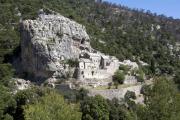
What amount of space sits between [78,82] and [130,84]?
10.5 meters

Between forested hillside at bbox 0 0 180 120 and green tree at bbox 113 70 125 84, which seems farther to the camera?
green tree at bbox 113 70 125 84

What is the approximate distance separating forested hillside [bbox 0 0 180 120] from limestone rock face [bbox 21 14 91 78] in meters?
4.47

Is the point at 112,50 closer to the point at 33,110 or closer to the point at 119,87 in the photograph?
the point at 119,87

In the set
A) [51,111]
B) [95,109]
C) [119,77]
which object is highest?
[51,111]

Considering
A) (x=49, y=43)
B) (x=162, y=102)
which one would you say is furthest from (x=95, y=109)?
(x=49, y=43)

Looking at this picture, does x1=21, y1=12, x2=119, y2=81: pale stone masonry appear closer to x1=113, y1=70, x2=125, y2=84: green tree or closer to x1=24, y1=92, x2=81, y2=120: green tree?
x1=113, y1=70, x2=125, y2=84: green tree

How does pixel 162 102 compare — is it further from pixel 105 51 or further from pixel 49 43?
pixel 105 51

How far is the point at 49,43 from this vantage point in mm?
89312

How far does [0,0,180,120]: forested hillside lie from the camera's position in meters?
45.9

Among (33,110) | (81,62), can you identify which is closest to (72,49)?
(81,62)

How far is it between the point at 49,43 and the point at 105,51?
3061cm

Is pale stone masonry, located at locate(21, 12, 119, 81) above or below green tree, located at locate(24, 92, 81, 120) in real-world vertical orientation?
above

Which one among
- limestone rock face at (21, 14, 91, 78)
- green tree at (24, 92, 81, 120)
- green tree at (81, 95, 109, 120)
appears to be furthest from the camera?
limestone rock face at (21, 14, 91, 78)

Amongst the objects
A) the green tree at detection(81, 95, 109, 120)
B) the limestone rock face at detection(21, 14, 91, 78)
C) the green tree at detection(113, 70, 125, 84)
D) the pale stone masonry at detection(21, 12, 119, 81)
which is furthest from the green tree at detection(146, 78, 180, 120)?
the limestone rock face at detection(21, 14, 91, 78)
